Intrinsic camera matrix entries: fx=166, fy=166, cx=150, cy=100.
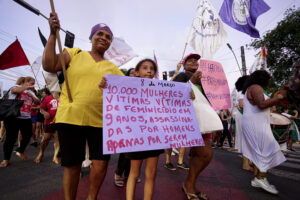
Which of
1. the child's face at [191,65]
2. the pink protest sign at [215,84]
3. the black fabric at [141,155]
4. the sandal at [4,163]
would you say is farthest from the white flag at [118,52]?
the sandal at [4,163]

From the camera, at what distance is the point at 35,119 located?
7.10 metres

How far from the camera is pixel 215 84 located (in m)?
2.53

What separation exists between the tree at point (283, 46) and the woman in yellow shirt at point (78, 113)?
20.6 meters

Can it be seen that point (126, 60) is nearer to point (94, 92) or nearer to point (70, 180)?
point (94, 92)

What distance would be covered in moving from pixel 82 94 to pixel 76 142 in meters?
0.45

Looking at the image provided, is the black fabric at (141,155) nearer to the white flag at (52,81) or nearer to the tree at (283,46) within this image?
the white flag at (52,81)

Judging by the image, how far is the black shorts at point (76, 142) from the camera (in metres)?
1.48

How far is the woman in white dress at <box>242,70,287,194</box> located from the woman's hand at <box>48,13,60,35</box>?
105 inches

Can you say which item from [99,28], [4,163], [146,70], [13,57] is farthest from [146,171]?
[13,57]

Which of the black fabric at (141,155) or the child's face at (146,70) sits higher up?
the child's face at (146,70)

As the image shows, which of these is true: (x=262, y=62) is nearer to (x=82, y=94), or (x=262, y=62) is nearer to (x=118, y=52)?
(x=118, y=52)

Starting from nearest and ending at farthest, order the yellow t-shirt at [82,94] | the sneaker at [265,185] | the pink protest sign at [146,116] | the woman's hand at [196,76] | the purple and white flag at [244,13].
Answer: the pink protest sign at [146,116] → the yellow t-shirt at [82,94] → the woman's hand at [196,76] → the sneaker at [265,185] → the purple and white flag at [244,13]

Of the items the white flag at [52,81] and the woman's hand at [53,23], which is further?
the white flag at [52,81]

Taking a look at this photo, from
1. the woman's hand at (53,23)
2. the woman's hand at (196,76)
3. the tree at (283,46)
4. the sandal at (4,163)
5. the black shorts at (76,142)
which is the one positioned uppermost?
the tree at (283,46)
